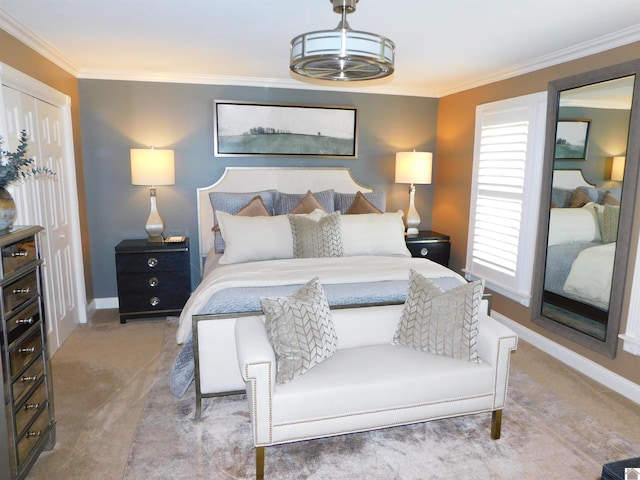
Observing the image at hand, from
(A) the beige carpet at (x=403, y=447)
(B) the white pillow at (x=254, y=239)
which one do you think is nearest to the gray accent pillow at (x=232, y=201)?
(B) the white pillow at (x=254, y=239)

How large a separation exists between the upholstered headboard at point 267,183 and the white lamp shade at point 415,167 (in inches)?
20.5

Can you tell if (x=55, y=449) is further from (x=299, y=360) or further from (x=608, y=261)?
(x=608, y=261)

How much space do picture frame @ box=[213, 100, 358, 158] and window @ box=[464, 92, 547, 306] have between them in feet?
4.63

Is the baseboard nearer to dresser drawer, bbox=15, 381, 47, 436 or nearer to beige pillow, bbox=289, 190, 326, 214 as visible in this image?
beige pillow, bbox=289, 190, 326, 214

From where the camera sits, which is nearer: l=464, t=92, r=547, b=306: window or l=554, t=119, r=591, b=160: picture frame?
l=554, t=119, r=591, b=160: picture frame

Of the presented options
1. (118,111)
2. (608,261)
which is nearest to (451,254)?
(608,261)

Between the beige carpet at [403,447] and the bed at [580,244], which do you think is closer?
the beige carpet at [403,447]

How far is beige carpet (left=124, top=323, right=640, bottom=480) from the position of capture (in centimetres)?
224

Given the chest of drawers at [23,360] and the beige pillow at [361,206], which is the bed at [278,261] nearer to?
the beige pillow at [361,206]

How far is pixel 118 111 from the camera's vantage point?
439cm

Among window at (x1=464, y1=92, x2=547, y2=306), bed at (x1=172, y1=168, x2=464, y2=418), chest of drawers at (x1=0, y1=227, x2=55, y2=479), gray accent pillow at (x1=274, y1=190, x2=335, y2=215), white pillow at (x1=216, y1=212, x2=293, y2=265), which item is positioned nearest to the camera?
chest of drawers at (x1=0, y1=227, x2=55, y2=479)

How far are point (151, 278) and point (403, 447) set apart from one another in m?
2.84

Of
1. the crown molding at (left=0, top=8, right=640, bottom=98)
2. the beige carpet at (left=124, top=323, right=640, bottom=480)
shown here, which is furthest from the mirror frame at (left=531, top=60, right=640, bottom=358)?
the beige carpet at (left=124, top=323, right=640, bottom=480)

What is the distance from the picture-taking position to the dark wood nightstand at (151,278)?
4162 millimetres
